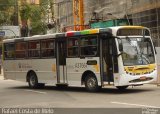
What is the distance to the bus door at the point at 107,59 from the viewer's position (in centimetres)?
1897

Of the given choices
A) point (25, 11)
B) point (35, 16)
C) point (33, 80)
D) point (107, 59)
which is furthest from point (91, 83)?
point (25, 11)

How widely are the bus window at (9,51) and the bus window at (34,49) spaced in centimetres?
193

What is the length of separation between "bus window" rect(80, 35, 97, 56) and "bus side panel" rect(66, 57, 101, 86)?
25cm

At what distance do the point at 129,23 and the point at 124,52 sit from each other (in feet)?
63.5

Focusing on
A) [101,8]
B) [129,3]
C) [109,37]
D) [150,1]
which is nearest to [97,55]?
[109,37]

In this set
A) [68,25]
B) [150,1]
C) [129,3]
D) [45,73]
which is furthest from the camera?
[68,25]

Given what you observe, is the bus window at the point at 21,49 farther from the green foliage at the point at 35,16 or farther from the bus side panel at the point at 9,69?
the green foliage at the point at 35,16

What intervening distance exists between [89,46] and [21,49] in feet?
20.4

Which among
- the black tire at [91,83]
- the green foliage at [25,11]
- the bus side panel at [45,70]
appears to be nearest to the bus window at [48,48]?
the bus side panel at [45,70]

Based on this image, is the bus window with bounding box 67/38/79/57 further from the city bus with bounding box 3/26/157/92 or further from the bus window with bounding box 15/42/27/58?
the bus window with bounding box 15/42/27/58

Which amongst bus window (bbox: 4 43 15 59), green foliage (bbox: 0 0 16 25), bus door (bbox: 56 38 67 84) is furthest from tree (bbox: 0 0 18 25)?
bus door (bbox: 56 38 67 84)

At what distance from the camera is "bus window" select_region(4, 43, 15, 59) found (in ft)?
85.2

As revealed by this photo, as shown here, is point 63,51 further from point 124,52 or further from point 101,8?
point 101,8

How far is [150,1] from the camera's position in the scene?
34312mm
